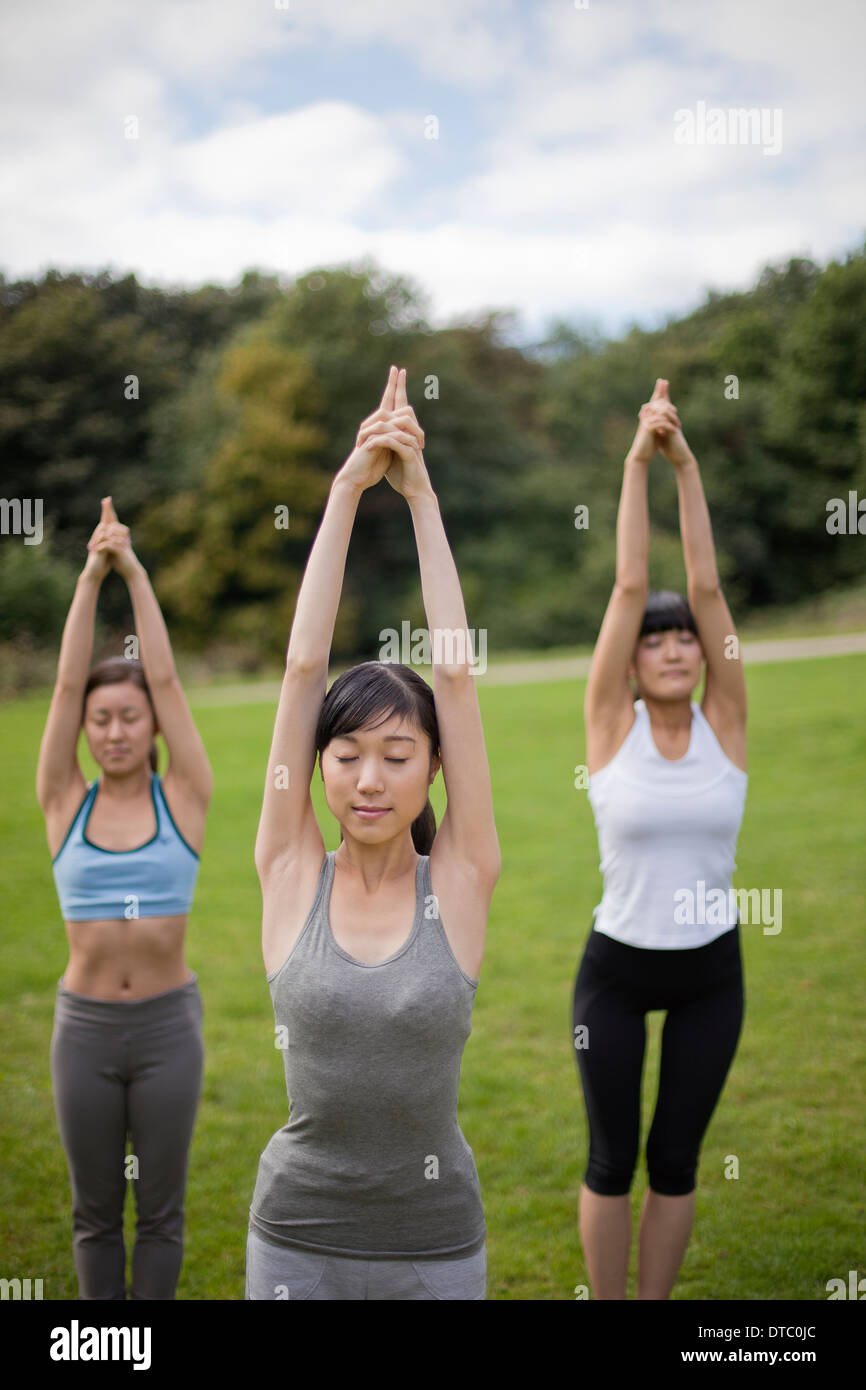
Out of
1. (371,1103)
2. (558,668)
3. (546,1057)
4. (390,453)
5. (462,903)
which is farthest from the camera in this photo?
(558,668)

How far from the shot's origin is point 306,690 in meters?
2.28

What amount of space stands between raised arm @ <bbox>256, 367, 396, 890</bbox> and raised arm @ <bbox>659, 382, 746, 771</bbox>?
4.81 feet

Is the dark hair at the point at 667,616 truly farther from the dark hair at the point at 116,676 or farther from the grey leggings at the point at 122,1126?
the grey leggings at the point at 122,1126

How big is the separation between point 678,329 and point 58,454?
18.9 m

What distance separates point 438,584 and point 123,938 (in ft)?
5.61

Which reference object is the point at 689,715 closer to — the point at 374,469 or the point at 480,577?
the point at 374,469

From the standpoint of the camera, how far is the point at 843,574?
28859 mm

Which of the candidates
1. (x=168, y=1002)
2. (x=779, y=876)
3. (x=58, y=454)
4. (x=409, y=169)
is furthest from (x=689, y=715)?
(x=58, y=454)

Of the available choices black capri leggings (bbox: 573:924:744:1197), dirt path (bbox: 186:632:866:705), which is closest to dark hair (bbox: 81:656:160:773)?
black capri leggings (bbox: 573:924:744:1197)

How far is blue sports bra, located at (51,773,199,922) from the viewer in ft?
10.9

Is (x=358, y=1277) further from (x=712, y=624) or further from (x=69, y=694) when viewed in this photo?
(x=712, y=624)

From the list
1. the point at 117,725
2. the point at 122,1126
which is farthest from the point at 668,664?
the point at 122,1126

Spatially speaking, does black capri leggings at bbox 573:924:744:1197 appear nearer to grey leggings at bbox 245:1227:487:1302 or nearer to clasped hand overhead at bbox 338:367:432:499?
grey leggings at bbox 245:1227:487:1302

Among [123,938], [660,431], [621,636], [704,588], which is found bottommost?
[123,938]
